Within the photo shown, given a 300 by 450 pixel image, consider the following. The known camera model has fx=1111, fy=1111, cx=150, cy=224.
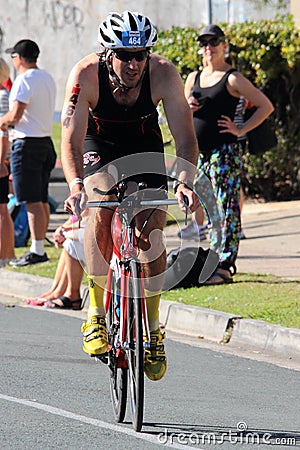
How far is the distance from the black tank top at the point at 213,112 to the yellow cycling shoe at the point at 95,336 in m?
4.21

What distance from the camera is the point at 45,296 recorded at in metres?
9.79

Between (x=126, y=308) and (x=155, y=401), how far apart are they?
2.80 feet

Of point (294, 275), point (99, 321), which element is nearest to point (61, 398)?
point (99, 321)

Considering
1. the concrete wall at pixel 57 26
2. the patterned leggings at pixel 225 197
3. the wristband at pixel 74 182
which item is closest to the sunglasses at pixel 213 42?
the patterned leggings at pixel 225 197

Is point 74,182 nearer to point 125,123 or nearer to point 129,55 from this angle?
point 125,123

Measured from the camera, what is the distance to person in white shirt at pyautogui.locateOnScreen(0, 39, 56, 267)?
10.9m

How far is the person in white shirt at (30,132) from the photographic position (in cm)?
1094

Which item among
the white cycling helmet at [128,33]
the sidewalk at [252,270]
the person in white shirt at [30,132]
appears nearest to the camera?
the white cycling helmet at [128,33]

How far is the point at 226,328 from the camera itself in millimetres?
8250

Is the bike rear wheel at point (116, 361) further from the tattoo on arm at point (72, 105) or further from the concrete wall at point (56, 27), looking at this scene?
the concrete wall at point (56, 27)

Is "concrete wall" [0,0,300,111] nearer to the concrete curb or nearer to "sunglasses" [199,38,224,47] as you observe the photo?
"sunglasses" [199,38,224,47]

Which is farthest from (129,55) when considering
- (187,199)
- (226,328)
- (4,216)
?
(4,216)

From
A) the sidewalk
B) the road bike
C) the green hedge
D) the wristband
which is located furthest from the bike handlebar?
the green hedge

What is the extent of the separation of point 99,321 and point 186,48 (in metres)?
9.95
